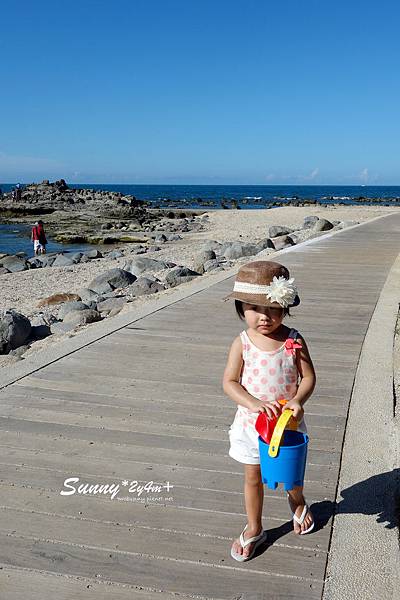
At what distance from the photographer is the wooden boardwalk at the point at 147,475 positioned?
2811 mm

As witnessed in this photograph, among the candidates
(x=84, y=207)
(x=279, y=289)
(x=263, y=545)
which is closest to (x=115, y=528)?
(x=263, y=545)

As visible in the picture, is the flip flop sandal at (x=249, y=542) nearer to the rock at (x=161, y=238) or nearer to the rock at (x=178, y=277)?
the rock at (x=178, y=277)

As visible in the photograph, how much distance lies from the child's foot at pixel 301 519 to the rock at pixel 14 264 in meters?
18.6

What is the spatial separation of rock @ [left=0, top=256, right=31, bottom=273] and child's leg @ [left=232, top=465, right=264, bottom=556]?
18.6 metres

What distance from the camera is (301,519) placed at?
3.10 m

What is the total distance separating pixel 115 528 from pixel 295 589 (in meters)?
0.94

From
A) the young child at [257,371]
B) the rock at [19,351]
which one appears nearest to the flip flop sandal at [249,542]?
the young child at [257,371]

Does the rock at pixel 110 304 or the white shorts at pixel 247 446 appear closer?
the white shorts at pixel 247 446

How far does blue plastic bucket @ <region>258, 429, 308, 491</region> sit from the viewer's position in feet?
8.85

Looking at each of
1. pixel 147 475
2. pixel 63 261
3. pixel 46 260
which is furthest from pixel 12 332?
pixel 46 260

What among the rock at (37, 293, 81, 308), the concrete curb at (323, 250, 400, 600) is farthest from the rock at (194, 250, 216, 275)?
the concrete curb at (323, 250, 400, 600)

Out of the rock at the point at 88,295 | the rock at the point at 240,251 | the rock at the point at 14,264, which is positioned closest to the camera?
the rock at the point at 88,295

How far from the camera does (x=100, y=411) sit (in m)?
4.62

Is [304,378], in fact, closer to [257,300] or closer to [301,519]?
[257,300]
